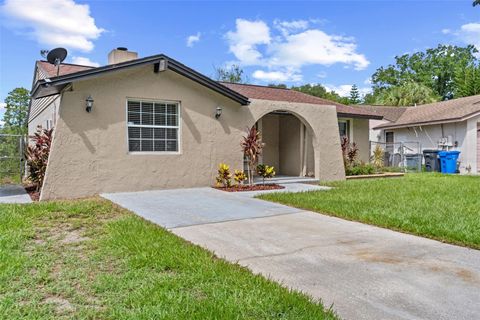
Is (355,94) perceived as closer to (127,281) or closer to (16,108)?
(16,108)

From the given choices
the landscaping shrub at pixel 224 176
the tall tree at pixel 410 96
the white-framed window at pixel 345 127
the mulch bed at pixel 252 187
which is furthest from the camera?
the tall tree at pixel 410 96

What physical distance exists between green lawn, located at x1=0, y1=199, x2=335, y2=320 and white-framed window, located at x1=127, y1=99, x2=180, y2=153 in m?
4.88

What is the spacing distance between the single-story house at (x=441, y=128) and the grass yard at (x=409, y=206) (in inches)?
341

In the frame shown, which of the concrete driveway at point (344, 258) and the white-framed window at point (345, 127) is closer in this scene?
the concrete driveway at point (344, 258)

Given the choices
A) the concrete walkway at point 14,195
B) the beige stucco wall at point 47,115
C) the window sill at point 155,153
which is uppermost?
the beige stucco wall at point 47,115

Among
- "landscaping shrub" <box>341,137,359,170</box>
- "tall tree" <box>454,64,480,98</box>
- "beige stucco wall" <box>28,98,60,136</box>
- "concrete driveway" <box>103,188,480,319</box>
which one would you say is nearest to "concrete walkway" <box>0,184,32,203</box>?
"beige stucco wall" <box>28,98,60,136</box>

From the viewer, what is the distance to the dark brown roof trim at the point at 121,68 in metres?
8.76

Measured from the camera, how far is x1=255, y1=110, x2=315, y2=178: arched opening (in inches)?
581

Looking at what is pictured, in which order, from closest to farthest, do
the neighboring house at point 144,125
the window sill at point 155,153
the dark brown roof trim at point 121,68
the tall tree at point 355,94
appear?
the dark brown roof trim at point 121,68 < the neighboring house at point 144,125 < the window sill at point 155,153 < the tall tree at point 355,94

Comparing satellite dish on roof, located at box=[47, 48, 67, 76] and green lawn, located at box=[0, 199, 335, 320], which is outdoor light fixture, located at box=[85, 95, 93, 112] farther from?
green lawn, located at box=[0, 199, 335, 320]

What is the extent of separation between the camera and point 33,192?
34.0ft

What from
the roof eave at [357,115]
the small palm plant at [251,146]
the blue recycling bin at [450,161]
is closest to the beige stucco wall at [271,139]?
the roof eave at [357,115]

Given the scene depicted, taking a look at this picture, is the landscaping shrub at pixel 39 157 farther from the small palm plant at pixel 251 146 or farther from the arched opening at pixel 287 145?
the arched opening at pixel 287 145

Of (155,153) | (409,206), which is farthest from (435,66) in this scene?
(155,153)
